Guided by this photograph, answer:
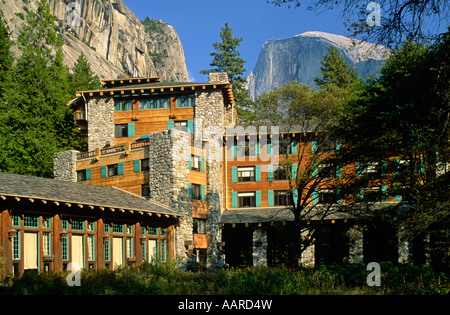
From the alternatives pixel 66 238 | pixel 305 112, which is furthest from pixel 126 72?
pixel 66 238

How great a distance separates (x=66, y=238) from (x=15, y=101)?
2253cm

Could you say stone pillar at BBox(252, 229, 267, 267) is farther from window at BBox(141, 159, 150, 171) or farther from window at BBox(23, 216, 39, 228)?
window at BBox(23, 216, 39, 228)

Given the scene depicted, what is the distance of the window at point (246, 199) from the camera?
45094 mm

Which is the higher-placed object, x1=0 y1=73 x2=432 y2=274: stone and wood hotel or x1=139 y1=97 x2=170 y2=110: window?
x1=139 y1=97 x2=170 y2=110: window

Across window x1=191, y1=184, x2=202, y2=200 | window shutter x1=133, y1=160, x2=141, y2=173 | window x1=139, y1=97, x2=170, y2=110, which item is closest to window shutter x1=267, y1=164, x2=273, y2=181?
window x1=191, y1=184, x2=202, y2=200

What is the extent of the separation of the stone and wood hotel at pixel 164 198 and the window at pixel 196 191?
0.39ft

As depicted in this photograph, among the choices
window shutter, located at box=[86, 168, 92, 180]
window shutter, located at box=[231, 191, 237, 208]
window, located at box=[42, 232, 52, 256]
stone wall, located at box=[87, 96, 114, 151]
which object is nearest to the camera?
window, located at box=[42, 232, 52, 256]

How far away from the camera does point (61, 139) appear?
49.0 m

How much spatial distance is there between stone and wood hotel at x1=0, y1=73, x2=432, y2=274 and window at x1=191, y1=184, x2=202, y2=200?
119mm

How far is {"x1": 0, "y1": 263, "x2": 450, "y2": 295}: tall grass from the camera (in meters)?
14.6

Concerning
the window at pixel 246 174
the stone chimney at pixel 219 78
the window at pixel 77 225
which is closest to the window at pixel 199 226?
the window at pixel 246 174

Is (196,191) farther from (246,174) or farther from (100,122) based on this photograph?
(100,122)

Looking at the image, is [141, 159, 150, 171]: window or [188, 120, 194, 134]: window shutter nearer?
[141, 159, 150, 171]: window
